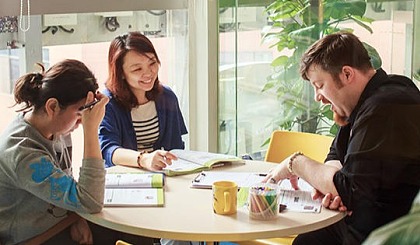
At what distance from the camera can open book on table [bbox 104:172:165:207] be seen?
78.9 inches

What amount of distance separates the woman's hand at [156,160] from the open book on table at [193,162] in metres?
0.02

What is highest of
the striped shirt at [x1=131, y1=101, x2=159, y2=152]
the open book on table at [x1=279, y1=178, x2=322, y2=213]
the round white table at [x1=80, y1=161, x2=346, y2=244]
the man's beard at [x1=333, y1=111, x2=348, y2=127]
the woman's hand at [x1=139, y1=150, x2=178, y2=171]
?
the man's beard at [x1=333, y1=111, x2=348, y2=127]

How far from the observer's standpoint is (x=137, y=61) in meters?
2.76

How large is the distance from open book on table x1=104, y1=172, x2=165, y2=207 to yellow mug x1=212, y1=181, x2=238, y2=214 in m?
0.19

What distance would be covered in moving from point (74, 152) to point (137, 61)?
51cm

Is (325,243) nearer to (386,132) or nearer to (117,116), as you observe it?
(386,132)

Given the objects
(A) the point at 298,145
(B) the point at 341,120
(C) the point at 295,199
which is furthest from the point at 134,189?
(A) the point at 298,145

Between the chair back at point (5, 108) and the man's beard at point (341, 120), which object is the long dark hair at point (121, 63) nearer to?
the chair back at point (5, 108)

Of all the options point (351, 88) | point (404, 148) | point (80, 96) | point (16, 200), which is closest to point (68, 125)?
point (80, 96)

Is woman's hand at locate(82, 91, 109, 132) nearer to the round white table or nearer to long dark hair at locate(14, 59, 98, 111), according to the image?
long dark hair at locate(14, 59, 98, 111)

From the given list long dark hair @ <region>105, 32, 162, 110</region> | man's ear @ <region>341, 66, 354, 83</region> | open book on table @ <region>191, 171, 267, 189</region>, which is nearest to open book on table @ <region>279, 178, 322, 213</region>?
open book on table @ <region>191, 171, 267, 189</region>

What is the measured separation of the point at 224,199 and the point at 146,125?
0.98 meters

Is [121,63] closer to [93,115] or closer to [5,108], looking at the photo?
[5,108]

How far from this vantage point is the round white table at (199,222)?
1.76m
